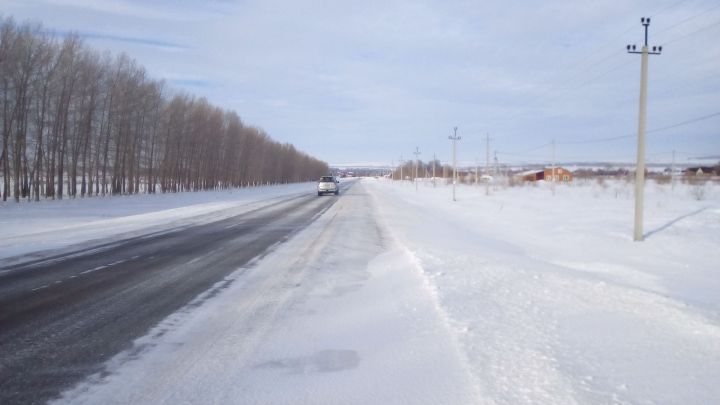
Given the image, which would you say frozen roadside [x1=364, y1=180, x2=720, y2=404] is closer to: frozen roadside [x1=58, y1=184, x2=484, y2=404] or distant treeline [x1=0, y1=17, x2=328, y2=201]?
frozen roadside [x1=58, y1=184, x2=484, y2=404]

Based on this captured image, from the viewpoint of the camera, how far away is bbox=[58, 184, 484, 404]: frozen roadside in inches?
154

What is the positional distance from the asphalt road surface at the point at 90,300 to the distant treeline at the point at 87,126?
25122 millimetres

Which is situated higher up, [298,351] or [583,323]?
[583,323]

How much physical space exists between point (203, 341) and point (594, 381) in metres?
3.69

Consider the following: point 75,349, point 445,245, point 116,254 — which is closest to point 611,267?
point 445,245

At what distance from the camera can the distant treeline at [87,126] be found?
106 ft

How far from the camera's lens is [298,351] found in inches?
194

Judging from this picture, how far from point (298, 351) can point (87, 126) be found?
41.4 metres

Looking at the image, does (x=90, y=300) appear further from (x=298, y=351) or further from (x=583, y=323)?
(x=583, y=323)

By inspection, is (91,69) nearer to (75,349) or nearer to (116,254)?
(116,254)

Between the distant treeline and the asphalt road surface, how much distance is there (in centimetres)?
2512

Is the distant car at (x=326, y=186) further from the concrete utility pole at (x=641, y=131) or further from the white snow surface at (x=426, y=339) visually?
the white snow surface at (x=426, y=339)

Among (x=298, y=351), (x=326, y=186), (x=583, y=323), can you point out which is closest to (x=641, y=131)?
(x=583, y=323)

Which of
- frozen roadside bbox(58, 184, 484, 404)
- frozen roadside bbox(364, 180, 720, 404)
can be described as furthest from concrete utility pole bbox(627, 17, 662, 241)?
frozen roadside bbox(58, 184, 484, 404)
